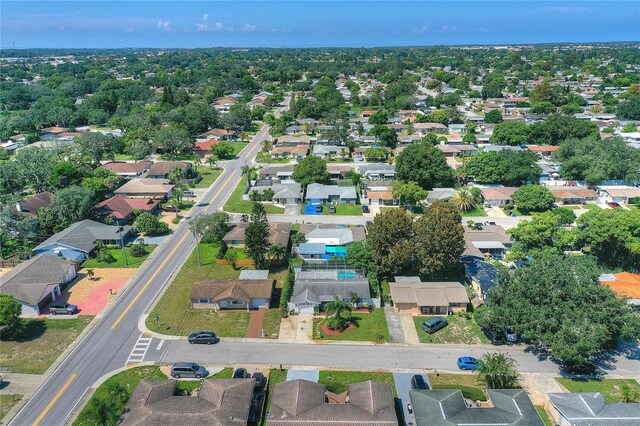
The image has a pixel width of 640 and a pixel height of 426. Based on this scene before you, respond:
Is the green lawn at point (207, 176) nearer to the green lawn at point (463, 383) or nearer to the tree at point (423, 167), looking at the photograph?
the tree at point (423, 167)

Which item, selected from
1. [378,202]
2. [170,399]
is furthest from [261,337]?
[378,202]

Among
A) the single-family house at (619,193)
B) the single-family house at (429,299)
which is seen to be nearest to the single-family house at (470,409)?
the single-family house at (429,299)

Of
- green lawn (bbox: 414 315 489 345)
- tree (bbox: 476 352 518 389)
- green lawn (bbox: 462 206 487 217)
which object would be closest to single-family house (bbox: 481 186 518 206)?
green lawn (bbox: 462 206 487 217)

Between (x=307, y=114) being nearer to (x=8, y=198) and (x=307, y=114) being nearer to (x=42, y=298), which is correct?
(x=8, y=198)

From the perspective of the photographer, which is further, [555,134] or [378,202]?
[555,134]

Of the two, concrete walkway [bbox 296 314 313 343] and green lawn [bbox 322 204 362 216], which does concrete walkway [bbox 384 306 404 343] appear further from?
green lawn [bbox 322 204 362 216]
